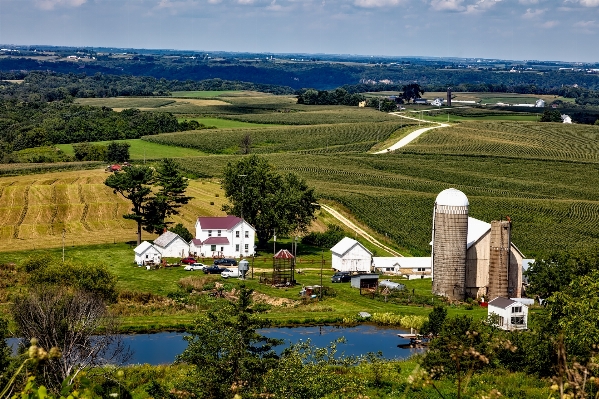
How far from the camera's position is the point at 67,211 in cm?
7562

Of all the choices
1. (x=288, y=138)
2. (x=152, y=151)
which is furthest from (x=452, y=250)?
(x=288, y=138)

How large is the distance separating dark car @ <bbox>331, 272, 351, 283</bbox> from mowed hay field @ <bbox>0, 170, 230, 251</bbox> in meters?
18.6

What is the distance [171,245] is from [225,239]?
439cm

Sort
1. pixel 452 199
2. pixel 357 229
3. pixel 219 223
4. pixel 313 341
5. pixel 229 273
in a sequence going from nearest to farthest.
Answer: pixel 313 341 < pixel 452 199 < pixel 229 273 < pixel 219 223 < pixel 357 229

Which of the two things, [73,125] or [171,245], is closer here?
[171,245]

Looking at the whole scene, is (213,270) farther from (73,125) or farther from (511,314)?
(73,125)

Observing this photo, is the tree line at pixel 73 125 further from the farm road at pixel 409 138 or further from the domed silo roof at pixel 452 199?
the domed silo roof at pixel 452 199

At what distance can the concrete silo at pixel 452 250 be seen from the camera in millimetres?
56281

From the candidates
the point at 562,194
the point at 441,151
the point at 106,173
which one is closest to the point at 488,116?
the point at 441,151

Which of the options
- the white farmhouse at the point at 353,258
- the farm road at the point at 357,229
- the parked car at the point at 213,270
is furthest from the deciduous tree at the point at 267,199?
the parked car at the point at 213,270

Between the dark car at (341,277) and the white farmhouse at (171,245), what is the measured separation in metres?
13.2

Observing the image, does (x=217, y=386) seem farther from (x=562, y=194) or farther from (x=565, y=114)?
(x=565, y=114)

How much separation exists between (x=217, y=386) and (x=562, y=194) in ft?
265

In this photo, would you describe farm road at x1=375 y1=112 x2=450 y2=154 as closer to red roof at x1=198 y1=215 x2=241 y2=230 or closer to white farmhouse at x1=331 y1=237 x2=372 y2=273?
red roof at x1=198 y1=215 x2=241 y2=230
